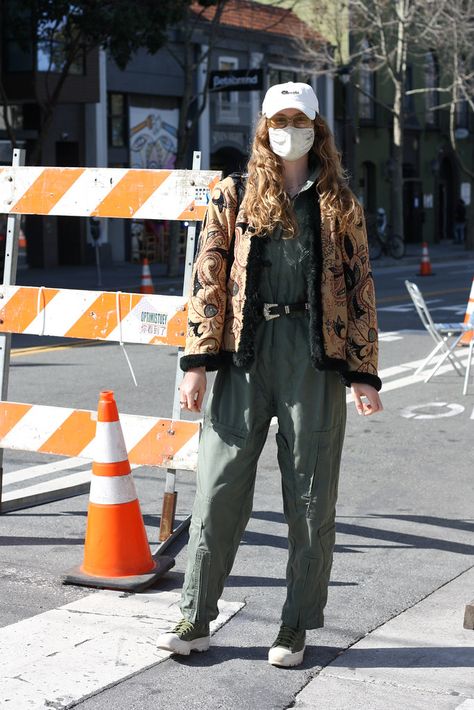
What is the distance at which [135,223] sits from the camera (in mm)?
35094

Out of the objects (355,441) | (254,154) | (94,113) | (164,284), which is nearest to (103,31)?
(164,284)

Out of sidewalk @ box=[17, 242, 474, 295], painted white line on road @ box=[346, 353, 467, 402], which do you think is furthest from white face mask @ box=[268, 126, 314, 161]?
sidewalk @ box=[17, 242, 474, 295]

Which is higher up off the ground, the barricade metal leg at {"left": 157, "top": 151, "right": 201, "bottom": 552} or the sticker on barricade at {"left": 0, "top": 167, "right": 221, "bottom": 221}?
the sticker on barricade at {"left": 0, "top": 167, "right": 221, "bottom": 221}

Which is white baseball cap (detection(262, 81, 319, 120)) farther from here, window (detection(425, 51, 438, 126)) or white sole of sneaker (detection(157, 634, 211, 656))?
window (detection(425, 51, 438, 126))

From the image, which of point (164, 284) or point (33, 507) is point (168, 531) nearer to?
point (33, 507)

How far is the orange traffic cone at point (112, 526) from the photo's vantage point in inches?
207

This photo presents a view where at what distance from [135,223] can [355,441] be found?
88.2 ft

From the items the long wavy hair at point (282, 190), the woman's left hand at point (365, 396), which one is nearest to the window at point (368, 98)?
the long wavy hair at point (282, 190)

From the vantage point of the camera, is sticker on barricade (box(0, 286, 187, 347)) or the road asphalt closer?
the road asphalt


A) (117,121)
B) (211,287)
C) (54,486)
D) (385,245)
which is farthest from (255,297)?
(117,121)

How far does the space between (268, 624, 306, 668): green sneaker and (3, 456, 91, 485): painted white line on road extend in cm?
331

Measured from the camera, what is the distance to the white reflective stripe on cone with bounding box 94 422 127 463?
5285 mm

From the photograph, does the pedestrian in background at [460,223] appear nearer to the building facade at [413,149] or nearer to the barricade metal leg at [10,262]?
the building facade at [413,149]

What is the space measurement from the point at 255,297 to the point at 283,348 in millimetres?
217
